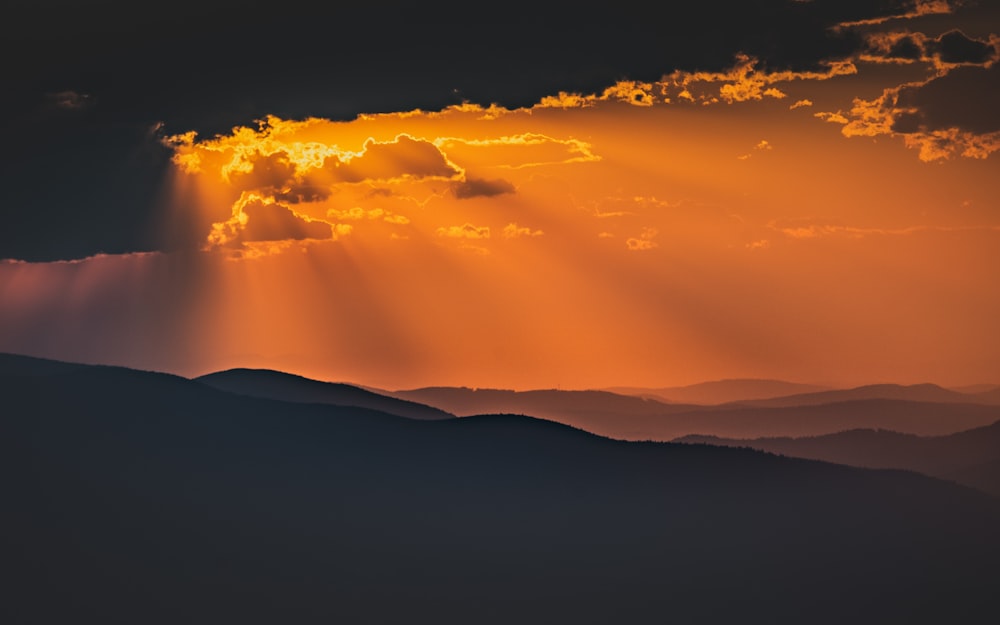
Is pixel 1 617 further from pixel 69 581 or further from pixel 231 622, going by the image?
pixel 231 622

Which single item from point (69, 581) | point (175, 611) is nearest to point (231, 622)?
point (175, 611)

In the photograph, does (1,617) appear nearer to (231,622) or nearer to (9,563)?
(9,563)

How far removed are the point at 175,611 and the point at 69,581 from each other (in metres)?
18.7

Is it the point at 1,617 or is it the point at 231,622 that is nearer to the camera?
the point at 1,617

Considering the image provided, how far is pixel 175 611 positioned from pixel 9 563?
30.3m

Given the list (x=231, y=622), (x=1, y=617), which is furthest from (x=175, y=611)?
(x=1, y=617)

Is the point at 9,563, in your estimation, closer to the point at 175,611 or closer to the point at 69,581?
the point at 69,581

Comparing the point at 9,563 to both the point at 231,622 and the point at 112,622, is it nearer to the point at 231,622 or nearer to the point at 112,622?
the point at 112,622

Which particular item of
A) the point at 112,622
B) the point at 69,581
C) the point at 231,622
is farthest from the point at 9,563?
the point at 231,622

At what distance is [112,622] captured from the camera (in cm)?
18900

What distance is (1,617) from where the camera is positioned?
185 meters

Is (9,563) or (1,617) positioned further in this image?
(9,563)

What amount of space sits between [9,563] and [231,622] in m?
39.9

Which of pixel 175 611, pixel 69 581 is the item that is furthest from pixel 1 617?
pixel 175 611
